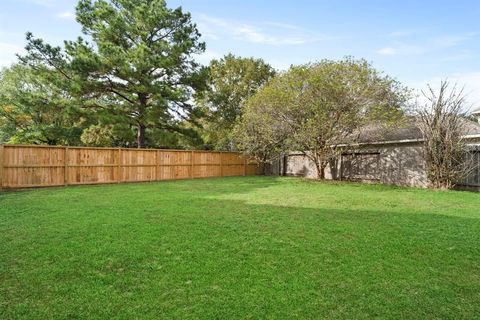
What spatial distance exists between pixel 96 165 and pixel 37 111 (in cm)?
688

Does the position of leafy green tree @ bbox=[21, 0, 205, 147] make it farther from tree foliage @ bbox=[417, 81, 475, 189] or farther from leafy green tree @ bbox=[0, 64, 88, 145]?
tree foliage @ bbox=[417, 81, 475, 189]

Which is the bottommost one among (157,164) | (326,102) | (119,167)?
(119,167)

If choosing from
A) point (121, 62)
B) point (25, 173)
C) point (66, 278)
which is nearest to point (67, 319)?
point (66, 278)

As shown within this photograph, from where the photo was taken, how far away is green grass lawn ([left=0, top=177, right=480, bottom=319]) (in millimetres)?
2527

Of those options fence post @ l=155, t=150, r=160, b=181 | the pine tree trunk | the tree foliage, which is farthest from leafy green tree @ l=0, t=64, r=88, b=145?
the tree foliage

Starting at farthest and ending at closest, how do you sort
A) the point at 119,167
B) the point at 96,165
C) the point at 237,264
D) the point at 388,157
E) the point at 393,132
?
the point at 393,132 < the point at 388,157 < the point at 119,167 < the point at 96,165 < the point at 237,264

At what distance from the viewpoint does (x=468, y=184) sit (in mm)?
10578

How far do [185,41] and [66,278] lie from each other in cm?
1552

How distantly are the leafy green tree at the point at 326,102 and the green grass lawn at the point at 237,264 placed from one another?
21.6 ft

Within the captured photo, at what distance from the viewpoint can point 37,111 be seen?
633 inches

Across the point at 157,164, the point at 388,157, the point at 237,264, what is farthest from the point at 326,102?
the point at 237,264

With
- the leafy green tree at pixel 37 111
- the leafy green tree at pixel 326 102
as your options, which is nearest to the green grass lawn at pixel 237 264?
the leafy green tree at pixel 326 102

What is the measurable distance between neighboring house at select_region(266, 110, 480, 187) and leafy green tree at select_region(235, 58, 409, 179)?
0.92 meters

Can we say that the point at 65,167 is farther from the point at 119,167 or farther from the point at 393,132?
the point at 393,132
